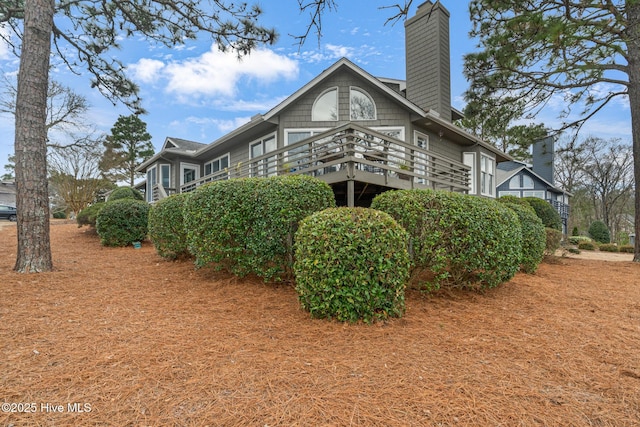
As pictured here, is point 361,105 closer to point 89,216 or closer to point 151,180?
point 89,216

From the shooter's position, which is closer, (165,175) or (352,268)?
(352,268)

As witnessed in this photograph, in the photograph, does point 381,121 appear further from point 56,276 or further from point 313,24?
point 56,276

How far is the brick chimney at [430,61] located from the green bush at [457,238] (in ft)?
27.0

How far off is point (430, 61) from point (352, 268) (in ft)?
36.0

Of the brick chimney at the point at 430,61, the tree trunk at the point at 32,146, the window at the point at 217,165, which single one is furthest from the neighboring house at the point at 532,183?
the tree trunk at the point at 32,146

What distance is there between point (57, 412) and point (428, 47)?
13.3 m

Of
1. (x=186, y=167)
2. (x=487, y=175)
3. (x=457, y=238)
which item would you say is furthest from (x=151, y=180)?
(x=457, y=238)

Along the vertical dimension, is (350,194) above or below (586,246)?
above

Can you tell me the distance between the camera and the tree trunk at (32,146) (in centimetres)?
506

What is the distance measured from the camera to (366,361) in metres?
2.50

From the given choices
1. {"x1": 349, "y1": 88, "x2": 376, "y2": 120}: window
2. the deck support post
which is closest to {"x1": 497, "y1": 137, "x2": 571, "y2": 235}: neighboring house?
{"x1": 349, "y1": 88, "x2": 376, "y2": 120}: window

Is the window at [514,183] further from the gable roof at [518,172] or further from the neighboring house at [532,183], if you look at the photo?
the gable roof at [518,172]

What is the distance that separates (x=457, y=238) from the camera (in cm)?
398

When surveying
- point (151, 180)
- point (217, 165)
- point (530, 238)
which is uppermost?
point (217, 165)
